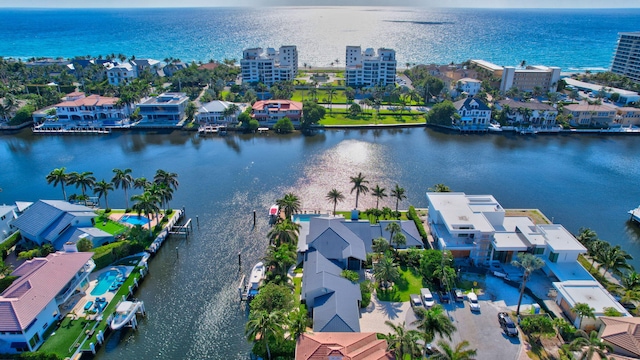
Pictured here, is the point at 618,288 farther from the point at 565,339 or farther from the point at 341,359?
the point at 341,359

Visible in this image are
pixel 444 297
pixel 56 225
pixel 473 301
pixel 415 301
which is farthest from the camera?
pixel 56 225

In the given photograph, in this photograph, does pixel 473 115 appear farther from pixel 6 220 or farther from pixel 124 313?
pixel 6 220

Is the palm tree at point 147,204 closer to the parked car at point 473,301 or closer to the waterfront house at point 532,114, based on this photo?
the parked car at point 473,301

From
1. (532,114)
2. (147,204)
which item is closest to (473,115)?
(532,114)

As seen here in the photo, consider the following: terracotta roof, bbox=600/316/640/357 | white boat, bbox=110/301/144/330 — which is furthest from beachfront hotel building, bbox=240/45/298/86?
terracotta roof, bbox=600/316/640/357

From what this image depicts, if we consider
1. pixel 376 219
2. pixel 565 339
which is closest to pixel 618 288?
pixel 565 339

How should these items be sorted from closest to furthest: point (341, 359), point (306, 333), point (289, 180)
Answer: point (341, 359), point (306, 333), point (289, 180)
